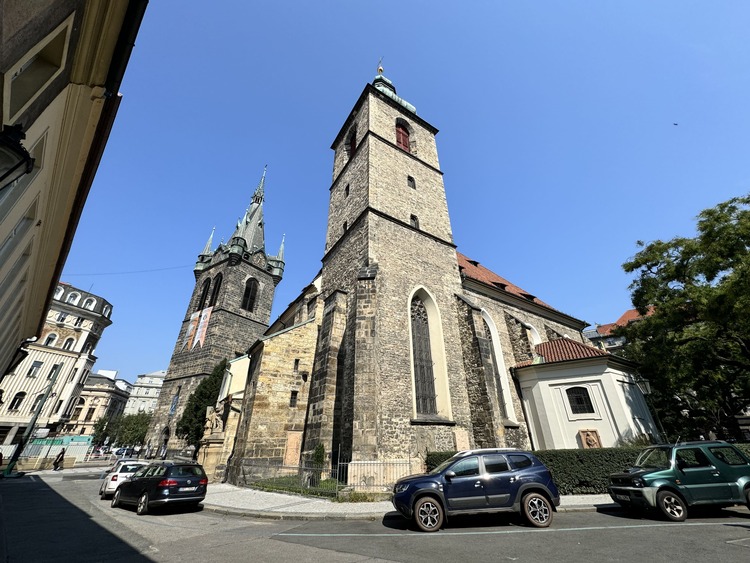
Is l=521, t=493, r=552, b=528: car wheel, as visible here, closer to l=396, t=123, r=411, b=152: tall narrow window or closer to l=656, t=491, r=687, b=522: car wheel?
l=656, t=491, r=687, b=522: car wheel

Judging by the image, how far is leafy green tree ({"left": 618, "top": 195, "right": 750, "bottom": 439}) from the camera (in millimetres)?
10898

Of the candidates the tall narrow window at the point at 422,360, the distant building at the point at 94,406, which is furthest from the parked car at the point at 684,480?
the distant building at the point at 94,406

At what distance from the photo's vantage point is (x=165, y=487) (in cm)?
789

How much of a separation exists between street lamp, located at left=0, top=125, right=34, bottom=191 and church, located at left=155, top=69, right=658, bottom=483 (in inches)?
382

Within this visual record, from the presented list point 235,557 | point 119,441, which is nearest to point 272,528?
point 235,557

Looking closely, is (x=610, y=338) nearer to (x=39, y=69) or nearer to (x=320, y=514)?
(x=320, y=514)

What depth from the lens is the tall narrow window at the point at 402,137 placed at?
2099cm

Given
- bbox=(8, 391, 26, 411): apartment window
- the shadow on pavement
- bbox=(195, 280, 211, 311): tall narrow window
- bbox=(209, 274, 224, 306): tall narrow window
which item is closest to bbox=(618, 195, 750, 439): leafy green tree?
the shadow on pavement

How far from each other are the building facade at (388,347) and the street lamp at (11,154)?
9668mm

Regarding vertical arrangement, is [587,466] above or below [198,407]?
below

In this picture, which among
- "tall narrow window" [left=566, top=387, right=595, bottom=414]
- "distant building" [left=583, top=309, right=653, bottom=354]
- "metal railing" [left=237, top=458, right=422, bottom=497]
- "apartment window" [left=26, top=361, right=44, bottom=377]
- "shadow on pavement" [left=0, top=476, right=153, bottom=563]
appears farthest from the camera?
"distant building" [left=583, top=309, right=653, bottom=354]

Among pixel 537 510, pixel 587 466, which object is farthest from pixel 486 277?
pixel 537 510

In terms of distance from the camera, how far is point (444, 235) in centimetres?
1812

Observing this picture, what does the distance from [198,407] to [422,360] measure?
20135mm
